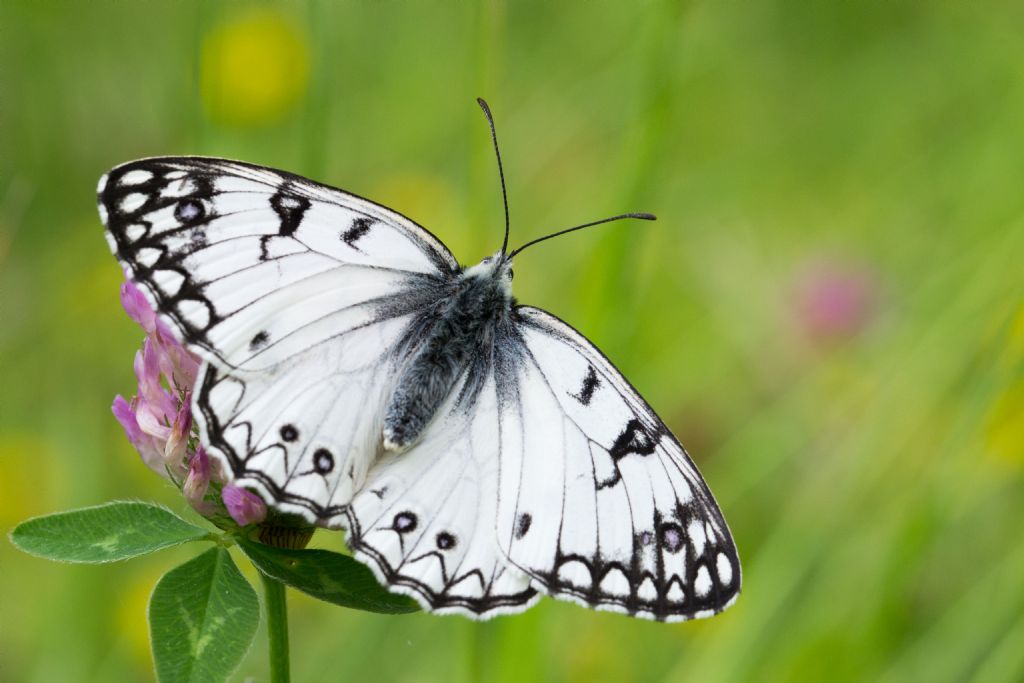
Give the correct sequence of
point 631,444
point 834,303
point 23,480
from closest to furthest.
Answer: point 631,444
point 23,480
point 834,303

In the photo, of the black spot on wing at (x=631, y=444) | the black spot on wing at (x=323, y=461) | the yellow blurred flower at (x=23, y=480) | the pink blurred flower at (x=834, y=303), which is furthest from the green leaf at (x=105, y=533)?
the pink blurred flower at (x=834, y=303)

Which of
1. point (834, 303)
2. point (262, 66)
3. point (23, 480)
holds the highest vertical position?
point (834, 303)

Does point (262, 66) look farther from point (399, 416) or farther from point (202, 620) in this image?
point (202, 620)

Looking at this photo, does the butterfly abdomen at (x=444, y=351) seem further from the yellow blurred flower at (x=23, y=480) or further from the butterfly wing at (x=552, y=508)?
the yellow blurred flower at (x=23, y=480)

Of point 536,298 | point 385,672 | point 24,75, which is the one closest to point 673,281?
point 536,298

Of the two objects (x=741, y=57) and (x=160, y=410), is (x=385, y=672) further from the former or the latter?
(x=741, y=57)

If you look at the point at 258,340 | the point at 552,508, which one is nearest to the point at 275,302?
the point at 258,340

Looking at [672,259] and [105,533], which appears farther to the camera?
[672,259]
